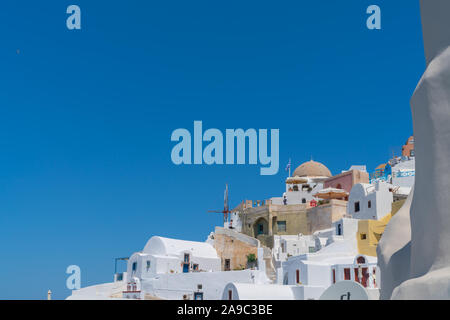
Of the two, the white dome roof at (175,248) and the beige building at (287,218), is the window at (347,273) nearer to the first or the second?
the beige building at (287,218)

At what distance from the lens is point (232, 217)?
61.2 meters

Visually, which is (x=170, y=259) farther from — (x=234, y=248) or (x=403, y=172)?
(x=403, y=172)

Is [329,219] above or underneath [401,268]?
above

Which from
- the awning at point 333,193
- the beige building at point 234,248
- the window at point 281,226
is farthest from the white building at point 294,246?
the window at point 281,226

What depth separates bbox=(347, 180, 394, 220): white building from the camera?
136 ft

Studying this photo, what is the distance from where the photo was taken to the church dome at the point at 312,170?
69.1 metres

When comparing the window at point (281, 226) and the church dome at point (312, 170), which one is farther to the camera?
the church dome at point (312, 170)

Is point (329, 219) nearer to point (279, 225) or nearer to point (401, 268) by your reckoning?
point (279, 225)

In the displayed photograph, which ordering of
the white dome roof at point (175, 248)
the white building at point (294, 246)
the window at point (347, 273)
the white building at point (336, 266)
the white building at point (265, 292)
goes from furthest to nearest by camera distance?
the white dome roof at point (175, 248) → the white building at point (294, 246) → the window at point (347, 273) → the white building at point (336, 266) → the white building at point (265, 292)

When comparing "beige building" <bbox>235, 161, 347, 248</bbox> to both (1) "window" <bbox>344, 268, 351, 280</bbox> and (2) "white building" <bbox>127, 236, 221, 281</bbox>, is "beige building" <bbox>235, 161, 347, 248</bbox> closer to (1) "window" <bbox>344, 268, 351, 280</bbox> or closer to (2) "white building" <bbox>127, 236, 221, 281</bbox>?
(2) "white building" <bbox>127, 236, 221, 281</bbox>

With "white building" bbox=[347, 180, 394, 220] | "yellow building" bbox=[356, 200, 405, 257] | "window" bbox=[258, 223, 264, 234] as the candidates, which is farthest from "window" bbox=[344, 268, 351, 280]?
"window" bbox=[258, 223, 264, 234]

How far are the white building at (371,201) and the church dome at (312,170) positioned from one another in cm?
2381
